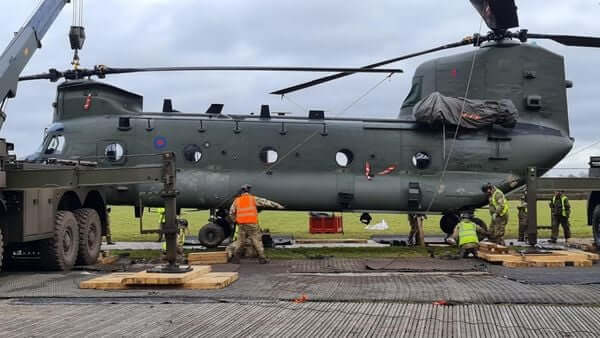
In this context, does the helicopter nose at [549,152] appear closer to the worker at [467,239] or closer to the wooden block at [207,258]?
the worker at [467,239]

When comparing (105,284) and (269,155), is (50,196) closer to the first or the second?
(105,284)

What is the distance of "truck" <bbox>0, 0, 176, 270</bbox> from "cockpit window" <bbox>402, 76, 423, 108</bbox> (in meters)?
7.56

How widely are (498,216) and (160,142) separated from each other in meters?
7.35

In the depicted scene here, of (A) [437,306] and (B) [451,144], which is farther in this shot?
(B) [451,144]

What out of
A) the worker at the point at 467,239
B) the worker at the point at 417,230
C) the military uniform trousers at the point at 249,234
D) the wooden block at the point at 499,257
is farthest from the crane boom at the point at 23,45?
the worker at the point at 417,230

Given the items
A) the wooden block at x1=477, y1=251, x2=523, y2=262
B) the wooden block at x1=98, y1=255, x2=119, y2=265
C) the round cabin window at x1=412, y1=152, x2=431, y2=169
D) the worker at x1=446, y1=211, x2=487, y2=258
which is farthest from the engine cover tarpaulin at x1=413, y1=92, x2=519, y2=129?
the wooden block at x1=98, y1=255, x2=119, y2=265

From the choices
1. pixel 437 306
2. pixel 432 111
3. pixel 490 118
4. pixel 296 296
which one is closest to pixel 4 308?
pixel 296 296

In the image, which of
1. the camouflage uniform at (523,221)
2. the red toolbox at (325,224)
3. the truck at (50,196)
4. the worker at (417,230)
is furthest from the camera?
the camouflage uniform at (523,221)

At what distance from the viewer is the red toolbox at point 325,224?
1759cm

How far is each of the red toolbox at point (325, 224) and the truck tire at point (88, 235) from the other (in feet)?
21.6

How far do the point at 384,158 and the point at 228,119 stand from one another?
360 cm

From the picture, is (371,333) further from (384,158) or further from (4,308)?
(384,158)

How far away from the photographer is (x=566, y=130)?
15562 millimetres

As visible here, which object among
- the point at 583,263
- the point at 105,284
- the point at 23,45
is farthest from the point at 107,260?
the point at 583,263
